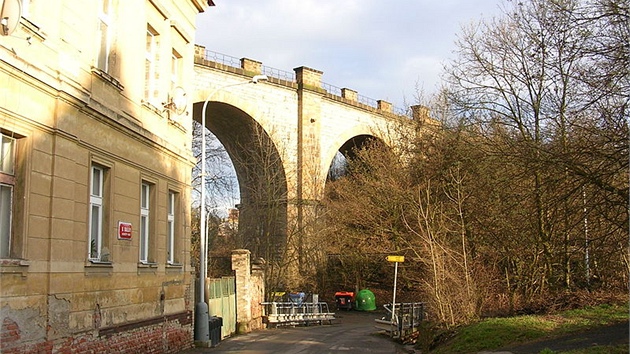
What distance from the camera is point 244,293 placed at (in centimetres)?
2581

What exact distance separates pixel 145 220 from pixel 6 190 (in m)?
6.05

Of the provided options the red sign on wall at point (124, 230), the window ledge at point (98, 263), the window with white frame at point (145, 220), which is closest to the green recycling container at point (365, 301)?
the window with white frame at point (145, 220)

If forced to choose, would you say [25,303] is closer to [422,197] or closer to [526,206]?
[526,206]

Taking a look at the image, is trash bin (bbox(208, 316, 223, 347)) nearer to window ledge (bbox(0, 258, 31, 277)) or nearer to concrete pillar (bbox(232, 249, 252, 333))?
concrete pillar (bbox(232, 249, 252, 333))

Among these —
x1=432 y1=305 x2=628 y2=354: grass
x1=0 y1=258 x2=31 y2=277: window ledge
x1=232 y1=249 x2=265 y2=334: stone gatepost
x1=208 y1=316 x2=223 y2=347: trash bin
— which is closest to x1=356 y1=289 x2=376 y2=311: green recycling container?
x1=232 y1=249 x2=265 y2=334: stone gatepost

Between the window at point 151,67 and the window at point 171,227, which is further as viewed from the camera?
the window at point 171,227

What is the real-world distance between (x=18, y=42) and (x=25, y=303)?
3580 millimetres

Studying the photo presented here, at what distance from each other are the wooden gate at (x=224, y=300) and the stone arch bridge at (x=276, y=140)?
436 inches

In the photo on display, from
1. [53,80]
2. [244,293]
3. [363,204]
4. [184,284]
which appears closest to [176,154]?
[184,284]

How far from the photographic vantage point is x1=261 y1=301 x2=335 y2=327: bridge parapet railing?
28.3 metres

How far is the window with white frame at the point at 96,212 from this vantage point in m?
12.3

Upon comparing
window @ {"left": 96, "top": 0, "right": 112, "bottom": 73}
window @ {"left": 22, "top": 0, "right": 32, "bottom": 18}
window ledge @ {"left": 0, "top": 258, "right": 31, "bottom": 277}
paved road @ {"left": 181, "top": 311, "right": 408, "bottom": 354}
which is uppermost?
window @ {"left": 96, "top": 0, "right": 112, "bottom": 73}

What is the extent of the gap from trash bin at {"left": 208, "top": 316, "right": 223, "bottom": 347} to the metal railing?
605cm

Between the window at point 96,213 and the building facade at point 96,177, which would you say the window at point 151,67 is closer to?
the building facade at point 96,177
